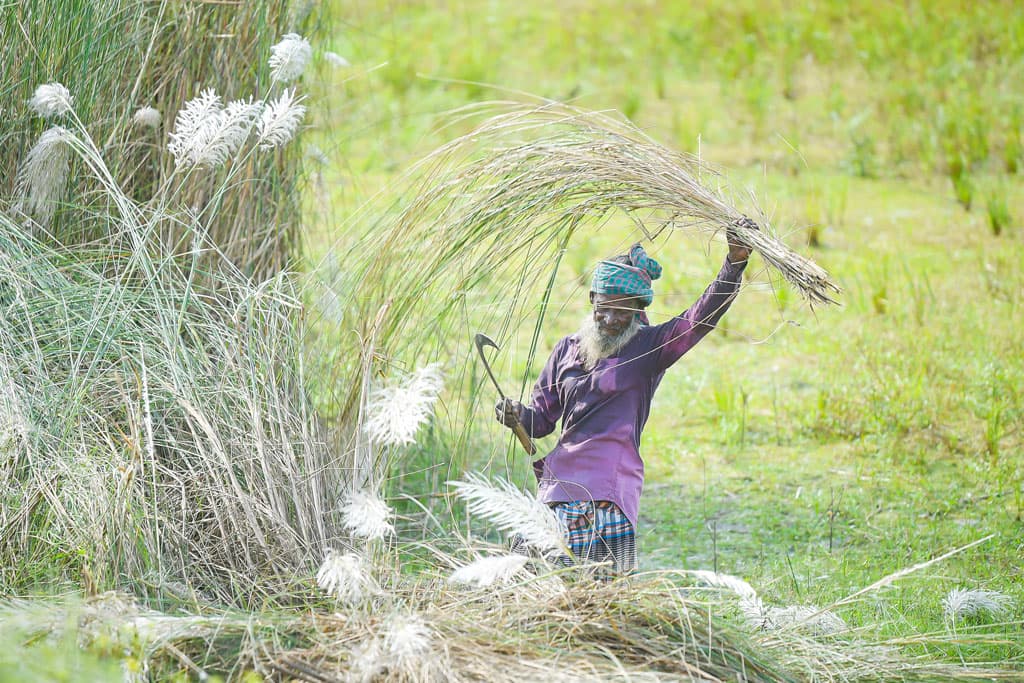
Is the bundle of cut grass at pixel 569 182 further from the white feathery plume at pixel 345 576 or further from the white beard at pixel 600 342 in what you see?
the white feathery plume at pixel 345 576

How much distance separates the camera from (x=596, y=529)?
324 cm

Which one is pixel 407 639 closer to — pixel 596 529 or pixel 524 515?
pixel 524 515

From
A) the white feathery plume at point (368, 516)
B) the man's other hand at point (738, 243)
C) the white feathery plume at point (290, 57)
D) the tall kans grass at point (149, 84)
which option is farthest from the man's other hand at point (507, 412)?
the white feathery plume at point (290, 57)

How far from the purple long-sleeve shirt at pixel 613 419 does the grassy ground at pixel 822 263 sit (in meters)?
0.24

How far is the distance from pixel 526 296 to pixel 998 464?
8.63ft

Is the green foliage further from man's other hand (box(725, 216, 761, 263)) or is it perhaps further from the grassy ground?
man's other hand (box(725, 216, 761, 263))

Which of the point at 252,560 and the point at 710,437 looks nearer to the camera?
the point at 252,560

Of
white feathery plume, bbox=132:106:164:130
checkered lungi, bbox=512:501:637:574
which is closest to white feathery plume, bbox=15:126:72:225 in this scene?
white feathery plume, bbox=132:106:164:130

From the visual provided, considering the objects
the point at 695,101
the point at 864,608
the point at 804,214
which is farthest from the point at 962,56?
the point at 864,608

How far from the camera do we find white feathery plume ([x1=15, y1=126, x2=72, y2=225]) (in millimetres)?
3477

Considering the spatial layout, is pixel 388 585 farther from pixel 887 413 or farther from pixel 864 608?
pixel 887 413

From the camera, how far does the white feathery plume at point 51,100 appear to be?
134 inches

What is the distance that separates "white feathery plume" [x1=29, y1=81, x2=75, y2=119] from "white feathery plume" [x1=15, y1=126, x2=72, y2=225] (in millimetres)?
60

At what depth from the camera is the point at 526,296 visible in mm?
3291
